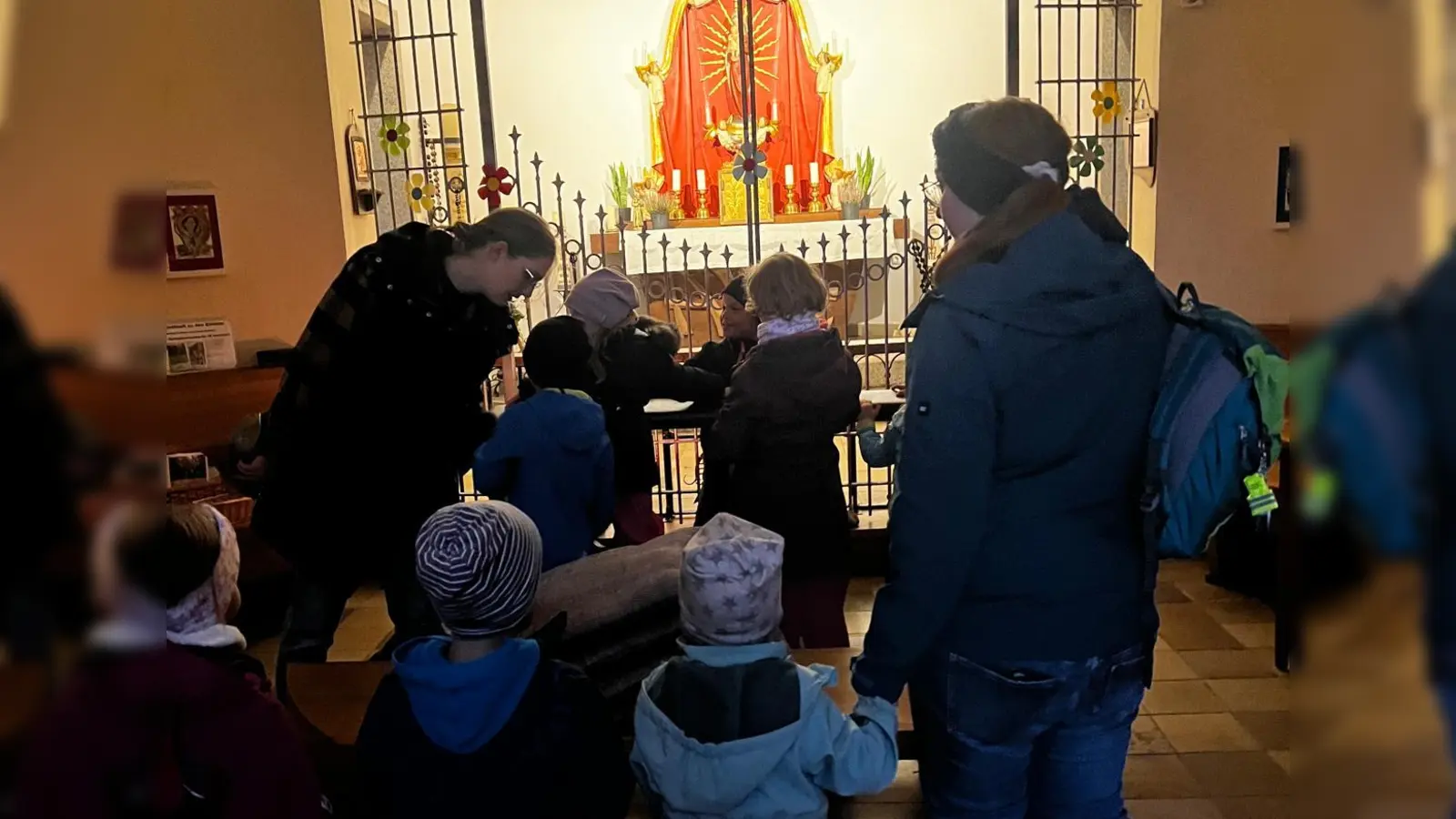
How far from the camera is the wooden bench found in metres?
1.51

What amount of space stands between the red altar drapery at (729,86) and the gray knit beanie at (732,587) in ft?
18.5

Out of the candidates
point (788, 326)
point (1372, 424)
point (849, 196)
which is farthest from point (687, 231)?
point (1372, 424)

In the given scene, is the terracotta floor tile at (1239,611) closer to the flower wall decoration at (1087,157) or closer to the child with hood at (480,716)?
the flower wall decoration at (1087,157)

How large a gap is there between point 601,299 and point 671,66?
15.9 feet

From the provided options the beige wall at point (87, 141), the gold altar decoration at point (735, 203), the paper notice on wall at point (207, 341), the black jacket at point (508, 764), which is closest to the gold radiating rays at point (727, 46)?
the gold altar decoration at point (735, 203)

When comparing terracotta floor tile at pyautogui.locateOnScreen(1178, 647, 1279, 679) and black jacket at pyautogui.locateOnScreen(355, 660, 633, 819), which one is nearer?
black jacket at pyautogui.locateOnScreen(355, 660, 633, 819)

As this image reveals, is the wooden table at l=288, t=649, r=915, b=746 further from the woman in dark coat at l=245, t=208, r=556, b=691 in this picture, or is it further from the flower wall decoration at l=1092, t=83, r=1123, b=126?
the flower wall decoration at l=1092, t=83, r=1123, b=126

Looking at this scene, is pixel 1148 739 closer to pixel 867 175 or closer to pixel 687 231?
pixel 687 231

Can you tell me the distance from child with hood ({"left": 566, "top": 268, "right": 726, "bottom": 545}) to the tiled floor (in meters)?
0.75

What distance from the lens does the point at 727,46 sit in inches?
263

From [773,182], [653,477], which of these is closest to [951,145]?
[653,477]

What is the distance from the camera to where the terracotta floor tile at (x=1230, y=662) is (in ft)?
7.76

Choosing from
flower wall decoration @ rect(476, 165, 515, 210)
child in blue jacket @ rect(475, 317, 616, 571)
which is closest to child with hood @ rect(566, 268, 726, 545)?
child in blue jacket @ rect(475, 317, 616, 571)

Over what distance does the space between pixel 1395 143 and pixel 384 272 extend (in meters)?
1.71
